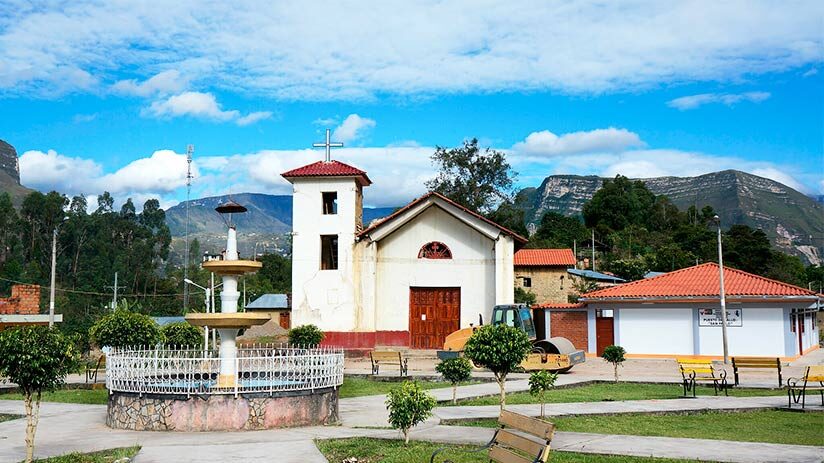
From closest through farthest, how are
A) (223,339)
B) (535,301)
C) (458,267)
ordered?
(223,339) < (458,267) < (535,301)

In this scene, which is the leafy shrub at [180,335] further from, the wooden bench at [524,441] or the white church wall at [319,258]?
the wooden bench at [524,441]

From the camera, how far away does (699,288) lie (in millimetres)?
33875

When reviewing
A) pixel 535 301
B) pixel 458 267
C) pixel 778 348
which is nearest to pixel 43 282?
pixel 535 301

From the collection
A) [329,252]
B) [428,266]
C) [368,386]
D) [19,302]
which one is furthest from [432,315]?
[19,302]

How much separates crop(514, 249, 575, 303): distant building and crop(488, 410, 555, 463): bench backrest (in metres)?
50.5

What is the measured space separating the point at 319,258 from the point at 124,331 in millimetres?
13215

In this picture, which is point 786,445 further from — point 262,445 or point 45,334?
point 45,334

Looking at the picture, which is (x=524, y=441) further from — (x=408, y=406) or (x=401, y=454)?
(x=408, y=406)

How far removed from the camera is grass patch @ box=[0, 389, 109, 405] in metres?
19.6

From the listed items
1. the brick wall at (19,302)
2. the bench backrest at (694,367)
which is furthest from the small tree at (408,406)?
the brick wall at (19,302)

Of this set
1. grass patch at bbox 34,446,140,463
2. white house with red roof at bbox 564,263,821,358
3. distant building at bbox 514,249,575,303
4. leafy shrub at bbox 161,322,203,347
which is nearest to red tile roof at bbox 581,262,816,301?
white house with red roof at bbox 564,263,821,358

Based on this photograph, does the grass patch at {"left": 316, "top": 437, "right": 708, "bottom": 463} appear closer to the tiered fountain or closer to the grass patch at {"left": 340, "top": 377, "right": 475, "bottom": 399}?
the tiered fountain

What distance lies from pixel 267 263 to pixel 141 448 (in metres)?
89.1

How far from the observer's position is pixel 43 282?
291ft
